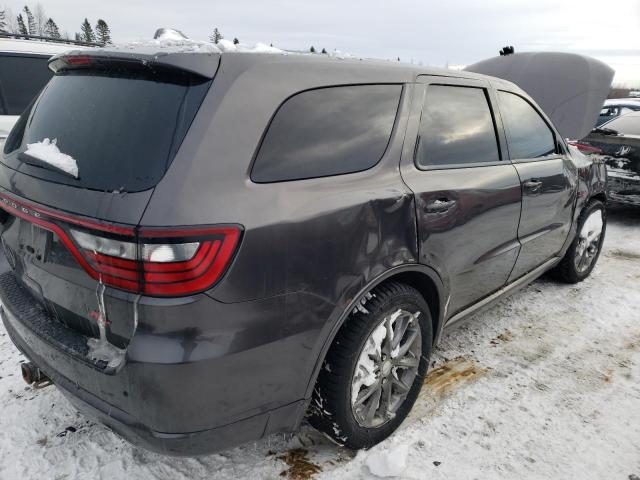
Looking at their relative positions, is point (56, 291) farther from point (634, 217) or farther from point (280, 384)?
point (634, 217)

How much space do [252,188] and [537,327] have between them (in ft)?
8.94

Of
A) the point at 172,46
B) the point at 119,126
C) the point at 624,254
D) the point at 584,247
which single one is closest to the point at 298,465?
the point at 119,126

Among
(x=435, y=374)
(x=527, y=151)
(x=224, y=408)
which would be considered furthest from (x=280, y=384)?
(x=527, y=151)

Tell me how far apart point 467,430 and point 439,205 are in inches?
44.7

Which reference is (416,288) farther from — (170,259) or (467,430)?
(170,259)

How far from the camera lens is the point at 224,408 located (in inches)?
62.6

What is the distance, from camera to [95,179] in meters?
1.58

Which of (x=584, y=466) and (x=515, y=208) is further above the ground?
(x=515, y=208)

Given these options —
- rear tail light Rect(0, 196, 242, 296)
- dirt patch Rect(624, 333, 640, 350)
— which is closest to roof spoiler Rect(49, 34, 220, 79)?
rear tail light Rect(0, 196, 242, 296)

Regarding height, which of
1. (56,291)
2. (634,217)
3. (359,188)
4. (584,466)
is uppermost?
(359,188)

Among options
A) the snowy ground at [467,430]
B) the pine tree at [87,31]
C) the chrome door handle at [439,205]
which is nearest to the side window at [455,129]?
the chrome door handle at [439,205]

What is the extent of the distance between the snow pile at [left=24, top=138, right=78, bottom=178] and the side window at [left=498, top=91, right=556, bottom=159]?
2457 millimetres

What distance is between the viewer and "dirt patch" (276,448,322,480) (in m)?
2.05

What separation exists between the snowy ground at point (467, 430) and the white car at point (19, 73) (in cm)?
300
